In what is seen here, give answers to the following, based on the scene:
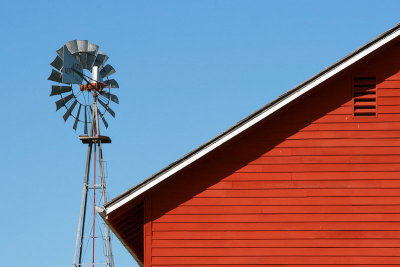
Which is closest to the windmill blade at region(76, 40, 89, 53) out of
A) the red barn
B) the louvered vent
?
the red barn

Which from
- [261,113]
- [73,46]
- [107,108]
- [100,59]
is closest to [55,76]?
[73,46]

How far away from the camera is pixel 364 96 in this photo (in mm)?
19766

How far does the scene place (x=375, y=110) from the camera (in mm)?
19703

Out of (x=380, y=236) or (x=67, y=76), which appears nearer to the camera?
(x=380, y=236)

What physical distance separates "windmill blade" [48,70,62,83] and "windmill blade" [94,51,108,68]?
9.99ft

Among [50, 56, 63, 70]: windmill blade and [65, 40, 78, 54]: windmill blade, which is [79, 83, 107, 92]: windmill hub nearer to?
[65, 40, 78, 54]: windmill blade

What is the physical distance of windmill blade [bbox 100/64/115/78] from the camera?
47984mm

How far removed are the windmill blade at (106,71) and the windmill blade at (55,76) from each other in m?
3.56

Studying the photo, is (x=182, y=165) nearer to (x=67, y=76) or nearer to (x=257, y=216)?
(x=257, y=216)

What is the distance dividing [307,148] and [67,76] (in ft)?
86.1

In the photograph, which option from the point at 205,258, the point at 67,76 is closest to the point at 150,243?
the point at 205,258

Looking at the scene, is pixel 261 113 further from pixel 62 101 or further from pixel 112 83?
pixel 112 83

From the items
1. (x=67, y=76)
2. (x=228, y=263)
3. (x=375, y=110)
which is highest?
(x=67, y=76)

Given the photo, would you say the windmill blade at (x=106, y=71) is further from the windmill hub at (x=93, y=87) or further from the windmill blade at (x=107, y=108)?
the windmill blade at (x=107, y=108)
